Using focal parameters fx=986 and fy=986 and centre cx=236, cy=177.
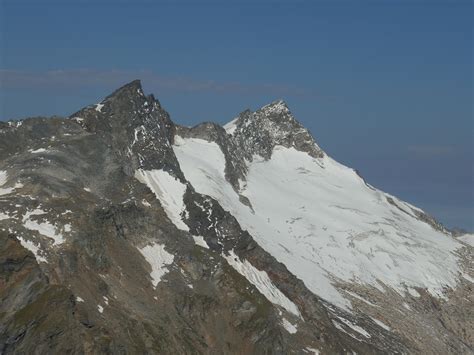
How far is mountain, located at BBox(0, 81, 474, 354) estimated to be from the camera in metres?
93.6

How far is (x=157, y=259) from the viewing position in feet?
370

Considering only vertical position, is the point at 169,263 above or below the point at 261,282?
below

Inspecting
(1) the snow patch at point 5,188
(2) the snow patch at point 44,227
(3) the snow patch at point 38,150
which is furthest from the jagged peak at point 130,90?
(2) the snow patch at point 44,227

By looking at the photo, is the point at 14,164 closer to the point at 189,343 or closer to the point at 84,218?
the point at 84,218

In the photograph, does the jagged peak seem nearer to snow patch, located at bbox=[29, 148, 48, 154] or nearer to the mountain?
Answer: the mountain

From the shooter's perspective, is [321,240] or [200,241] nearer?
[200,241]

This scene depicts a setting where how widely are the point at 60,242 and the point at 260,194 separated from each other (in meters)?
95.3

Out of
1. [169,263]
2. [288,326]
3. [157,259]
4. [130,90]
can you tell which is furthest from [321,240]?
[157,259]

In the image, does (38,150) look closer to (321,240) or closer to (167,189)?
(167,189)

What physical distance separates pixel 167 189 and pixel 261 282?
62.6 ft

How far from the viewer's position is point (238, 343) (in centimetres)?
10825

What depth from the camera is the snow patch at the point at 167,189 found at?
129125 millimetres

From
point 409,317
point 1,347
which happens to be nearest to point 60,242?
point 1,347

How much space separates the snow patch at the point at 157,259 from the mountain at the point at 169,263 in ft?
0.56
